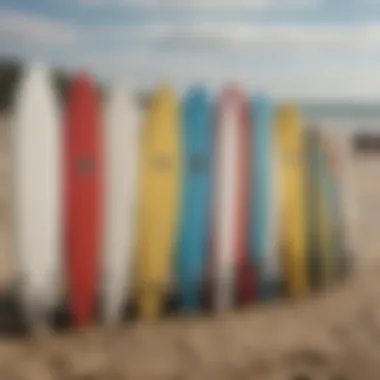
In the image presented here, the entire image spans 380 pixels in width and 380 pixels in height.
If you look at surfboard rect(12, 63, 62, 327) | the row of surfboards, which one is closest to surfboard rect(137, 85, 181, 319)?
the row of surfboards

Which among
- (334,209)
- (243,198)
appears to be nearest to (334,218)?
(334,209)

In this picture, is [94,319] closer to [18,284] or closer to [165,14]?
[18,284]

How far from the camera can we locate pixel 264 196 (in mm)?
1103

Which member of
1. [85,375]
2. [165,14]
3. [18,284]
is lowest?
[85,375]

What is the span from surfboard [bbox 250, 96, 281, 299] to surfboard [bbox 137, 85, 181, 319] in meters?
0.10

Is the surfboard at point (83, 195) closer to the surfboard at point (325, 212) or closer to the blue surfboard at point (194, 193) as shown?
the blue surfboard at point (194, 193)

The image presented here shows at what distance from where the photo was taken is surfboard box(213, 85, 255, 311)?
1.10 meters

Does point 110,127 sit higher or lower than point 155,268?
higher

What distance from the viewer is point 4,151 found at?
1054 mm

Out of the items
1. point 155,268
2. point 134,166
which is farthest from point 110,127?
point 155,268

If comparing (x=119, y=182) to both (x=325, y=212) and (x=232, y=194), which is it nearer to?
(x=232, y=194)

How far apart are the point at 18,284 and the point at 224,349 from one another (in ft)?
0.89

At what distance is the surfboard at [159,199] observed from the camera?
109 centimetres

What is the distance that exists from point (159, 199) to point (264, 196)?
131mm
